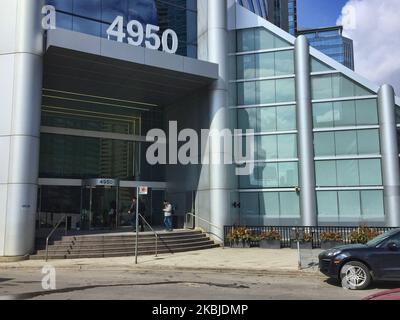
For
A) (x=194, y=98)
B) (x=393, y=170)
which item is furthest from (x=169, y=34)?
(x=393, y=170)

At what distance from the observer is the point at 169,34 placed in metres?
23.9

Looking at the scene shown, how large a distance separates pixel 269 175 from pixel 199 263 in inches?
397

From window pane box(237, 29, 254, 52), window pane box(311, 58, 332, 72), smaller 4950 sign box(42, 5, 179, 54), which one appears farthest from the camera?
window pane box(237, 29, 254, 52)

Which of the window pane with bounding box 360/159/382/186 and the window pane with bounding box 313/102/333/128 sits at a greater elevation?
the window pane with bounding box 313/102/333/128

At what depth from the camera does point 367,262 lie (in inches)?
429

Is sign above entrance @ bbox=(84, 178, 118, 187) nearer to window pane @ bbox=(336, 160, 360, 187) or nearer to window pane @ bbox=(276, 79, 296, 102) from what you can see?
window pane @ bbox=(276, 79, 296, 102)

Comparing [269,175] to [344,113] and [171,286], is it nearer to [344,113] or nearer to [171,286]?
[344,113]

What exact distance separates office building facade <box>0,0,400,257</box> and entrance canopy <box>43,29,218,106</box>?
7 cm

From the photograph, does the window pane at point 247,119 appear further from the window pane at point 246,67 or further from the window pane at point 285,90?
the window pane at point 246,67

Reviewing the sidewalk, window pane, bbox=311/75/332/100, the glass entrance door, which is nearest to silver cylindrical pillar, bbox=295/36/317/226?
window pane, bbox=311/75/332/100

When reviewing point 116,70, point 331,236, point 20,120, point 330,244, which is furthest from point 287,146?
point 20,120

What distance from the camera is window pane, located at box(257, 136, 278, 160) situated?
25.2 meters

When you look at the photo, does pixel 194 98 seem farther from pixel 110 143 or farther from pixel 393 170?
pixel 393 170

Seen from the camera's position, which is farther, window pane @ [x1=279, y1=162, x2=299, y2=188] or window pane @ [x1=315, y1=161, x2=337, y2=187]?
window pane @ [x1=279, y1=162, x2=299, y2=188]
